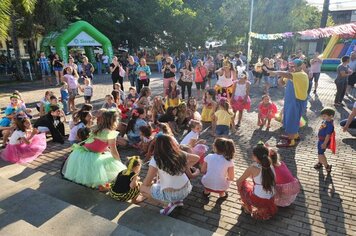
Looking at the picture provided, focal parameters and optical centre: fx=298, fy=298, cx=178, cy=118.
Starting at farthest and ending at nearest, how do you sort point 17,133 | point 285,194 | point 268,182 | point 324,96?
point 324,96
point 17,133
point 285,194
point 268,182

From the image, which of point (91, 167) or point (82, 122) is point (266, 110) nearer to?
point (82, 122)

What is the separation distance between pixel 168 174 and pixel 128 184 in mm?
745

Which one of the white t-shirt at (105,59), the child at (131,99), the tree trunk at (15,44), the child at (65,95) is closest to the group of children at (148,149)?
the child at (131,99)

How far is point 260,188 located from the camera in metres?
4.07

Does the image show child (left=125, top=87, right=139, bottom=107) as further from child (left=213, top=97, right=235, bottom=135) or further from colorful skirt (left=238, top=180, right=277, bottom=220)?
colorful skirt (left=238, top=180, right=277, bottom=220)

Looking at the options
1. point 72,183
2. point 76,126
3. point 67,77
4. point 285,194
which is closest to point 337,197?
point 285,194

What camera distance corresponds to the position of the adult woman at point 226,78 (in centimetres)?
912

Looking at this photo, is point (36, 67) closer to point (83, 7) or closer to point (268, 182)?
point (83, 7)

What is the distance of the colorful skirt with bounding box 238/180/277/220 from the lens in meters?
4.06

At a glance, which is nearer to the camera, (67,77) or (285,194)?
(285,194)

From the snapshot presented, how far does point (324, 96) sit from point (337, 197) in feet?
30.1

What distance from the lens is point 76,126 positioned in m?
6.49

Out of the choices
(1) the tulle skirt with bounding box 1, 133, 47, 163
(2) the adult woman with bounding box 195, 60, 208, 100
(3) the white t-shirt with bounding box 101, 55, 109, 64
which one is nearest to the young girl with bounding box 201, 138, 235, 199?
(1) the tulle skirt with bounding box 1, 133, 47, 163

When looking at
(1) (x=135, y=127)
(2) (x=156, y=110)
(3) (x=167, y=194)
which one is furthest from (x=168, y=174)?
(2) (x=156, y=110)
